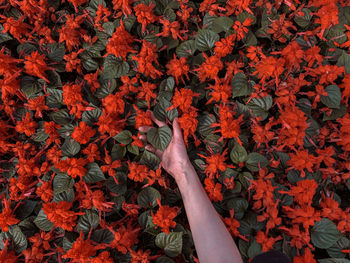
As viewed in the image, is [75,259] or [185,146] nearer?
[75,259]

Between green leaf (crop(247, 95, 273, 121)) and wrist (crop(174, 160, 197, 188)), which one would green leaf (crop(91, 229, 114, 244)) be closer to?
wrist (crop(174, 160, 197, 188))

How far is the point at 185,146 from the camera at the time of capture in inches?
47.1

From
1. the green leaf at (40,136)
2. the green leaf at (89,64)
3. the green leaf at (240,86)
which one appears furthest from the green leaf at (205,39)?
the green leaf at (40,136)

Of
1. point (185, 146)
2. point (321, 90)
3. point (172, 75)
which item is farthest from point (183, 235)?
point (321, 90)

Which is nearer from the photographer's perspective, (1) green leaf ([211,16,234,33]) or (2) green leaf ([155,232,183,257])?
(2) green leaf ([155,232,183,257])

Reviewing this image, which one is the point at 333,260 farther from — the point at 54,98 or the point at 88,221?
the point at 54,98

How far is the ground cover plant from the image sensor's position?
1095 millimetres

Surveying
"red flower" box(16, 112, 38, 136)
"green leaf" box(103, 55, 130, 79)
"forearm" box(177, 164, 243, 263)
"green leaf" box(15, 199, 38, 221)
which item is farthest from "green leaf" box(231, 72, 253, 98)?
"green leaf" box(15, 199, 38, 221)

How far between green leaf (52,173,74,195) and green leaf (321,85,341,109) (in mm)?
1376

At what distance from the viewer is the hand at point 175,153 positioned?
1.15m

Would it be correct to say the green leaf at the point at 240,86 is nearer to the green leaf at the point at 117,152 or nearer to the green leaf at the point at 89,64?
the green leaf at the point at 117,152

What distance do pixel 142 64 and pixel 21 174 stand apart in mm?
806

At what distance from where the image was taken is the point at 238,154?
3.92 feet

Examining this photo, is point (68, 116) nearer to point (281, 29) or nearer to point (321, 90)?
point (281, 29)
